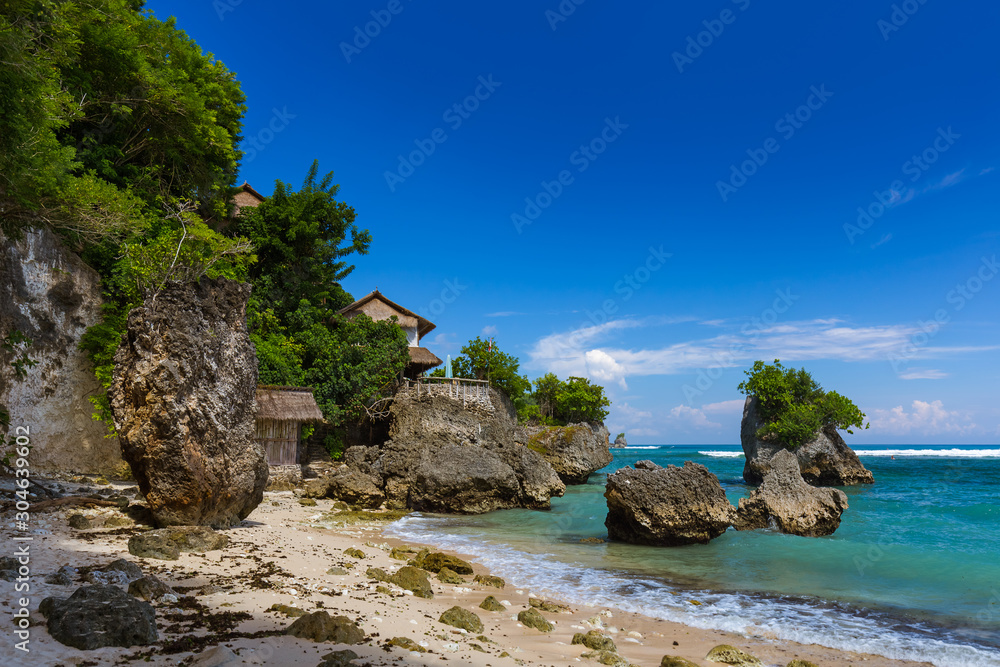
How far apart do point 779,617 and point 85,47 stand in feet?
66.2

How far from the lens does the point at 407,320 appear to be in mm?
32375

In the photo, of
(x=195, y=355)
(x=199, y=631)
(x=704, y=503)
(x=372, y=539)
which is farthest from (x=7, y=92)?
(x=704, y=503)

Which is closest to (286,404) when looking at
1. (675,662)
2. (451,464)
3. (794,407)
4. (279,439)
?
(279,439)

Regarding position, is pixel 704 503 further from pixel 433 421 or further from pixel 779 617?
pixel 433 421

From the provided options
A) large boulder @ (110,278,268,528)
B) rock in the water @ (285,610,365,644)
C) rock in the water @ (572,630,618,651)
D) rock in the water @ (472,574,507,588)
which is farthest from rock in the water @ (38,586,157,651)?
rock in the water @ (472,574,507,588)

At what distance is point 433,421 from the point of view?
21125mm

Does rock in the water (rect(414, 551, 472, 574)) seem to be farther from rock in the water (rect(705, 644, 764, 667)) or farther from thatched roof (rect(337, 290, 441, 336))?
thatched roof (rect(337, 290, 441, 336))

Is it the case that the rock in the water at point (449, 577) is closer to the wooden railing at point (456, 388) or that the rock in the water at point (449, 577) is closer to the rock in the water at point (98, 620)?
the rock in the water at point (98, 620)

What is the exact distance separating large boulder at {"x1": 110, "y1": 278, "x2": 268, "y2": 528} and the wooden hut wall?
9.99 meters

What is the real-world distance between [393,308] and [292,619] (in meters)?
27.7

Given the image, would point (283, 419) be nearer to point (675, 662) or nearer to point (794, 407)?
point (675, 662)

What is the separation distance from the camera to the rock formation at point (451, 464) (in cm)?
1709

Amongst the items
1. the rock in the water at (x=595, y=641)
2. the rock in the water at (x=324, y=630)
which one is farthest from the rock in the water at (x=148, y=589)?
the rock in the water at (x=595, y=641)

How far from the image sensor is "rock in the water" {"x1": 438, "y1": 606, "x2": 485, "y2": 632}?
18.6 ft
